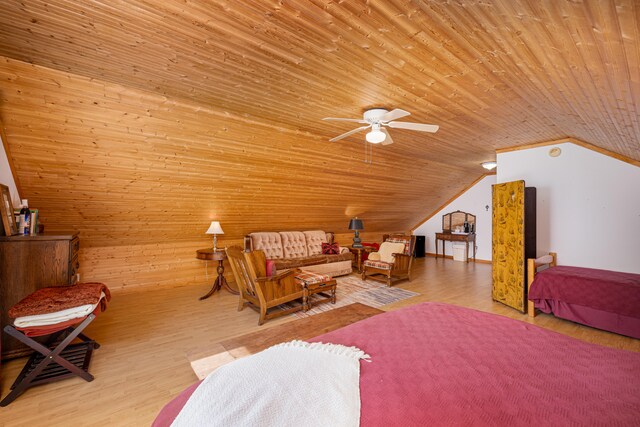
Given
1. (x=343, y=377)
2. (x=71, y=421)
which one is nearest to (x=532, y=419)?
(x=343, y=377)

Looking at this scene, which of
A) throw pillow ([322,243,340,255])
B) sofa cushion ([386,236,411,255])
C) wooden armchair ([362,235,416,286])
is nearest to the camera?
wooden armchair ([362,235,416,286])

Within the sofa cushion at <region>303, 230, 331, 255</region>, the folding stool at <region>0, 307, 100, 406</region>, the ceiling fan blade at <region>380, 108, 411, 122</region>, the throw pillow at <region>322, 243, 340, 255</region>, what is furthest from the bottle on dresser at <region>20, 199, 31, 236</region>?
the throw pillow at <region>322, 243, 340, 255</region>

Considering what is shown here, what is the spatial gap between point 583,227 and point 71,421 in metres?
6.54

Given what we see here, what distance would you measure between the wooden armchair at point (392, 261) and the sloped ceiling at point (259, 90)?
6.08 feet

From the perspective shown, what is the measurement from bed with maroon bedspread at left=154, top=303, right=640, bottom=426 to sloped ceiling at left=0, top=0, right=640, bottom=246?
1566mm

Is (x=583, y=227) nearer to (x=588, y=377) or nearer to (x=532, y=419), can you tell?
(x=588, y=377)

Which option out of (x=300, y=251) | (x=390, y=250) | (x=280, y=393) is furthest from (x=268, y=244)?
(x=280, y=393)

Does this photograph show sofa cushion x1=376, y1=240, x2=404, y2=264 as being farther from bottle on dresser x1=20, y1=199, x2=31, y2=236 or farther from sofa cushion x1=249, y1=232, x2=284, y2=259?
bottle on dresser x1=20, y1=199, x2=31, y2=236

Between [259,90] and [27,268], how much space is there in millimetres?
2859

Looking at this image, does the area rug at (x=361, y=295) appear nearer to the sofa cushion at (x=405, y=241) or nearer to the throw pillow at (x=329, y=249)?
the throw pillow at (x=329, y=249)

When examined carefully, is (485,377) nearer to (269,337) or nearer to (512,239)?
(269,337)

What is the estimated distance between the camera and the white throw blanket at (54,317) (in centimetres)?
225

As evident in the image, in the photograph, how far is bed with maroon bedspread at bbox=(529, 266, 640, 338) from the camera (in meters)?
3.25

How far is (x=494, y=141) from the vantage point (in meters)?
4.81
